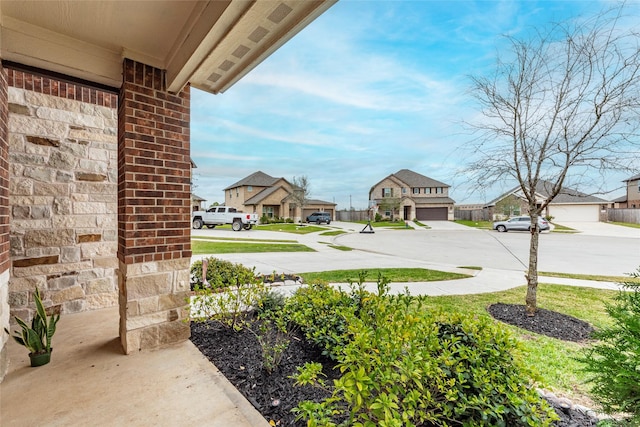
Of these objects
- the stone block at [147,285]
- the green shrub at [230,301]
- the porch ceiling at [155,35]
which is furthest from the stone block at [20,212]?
the green shrub at [230,301]

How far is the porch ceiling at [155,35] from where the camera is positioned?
1.76m

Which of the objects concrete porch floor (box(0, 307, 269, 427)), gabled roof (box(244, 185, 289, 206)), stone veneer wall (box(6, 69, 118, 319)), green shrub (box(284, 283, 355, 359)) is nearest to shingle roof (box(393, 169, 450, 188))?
gabled roof (box(244, 185, 289, 206))

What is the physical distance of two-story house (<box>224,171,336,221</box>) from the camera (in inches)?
1232

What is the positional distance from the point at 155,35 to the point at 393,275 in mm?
6347

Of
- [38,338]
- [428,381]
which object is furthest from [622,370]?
[38,338]

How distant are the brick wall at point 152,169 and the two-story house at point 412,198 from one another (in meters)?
32.5

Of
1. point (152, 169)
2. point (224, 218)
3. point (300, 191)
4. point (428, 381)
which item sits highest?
point (300, 191)

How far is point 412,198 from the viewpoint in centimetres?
3500

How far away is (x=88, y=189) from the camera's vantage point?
3527mm

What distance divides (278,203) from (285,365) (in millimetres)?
30052

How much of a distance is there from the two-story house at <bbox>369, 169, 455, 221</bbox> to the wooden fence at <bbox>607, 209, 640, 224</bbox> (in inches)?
544

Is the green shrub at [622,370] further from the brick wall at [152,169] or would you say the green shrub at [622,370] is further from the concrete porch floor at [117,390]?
the brick wall at [152,169]

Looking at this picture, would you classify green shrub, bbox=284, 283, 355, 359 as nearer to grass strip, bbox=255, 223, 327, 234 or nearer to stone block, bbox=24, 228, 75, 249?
stone block, bbox=24, 228, 75, 249

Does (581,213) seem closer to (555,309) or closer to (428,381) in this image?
(555,309)
